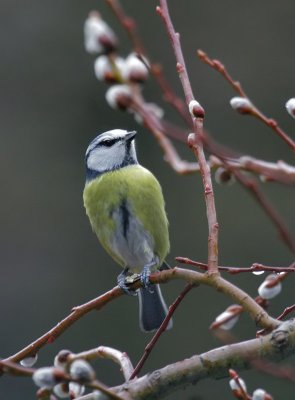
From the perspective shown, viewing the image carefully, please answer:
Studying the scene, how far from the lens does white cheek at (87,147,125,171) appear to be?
10.6 feet

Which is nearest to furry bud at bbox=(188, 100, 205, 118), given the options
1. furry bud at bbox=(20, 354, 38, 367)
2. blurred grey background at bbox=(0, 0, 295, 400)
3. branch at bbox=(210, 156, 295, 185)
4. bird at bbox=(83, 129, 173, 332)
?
branch at bbox=(210, 156, 295, 185)

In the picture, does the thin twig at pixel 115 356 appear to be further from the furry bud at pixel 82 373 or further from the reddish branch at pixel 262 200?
the reddish branch at pixel 262 200

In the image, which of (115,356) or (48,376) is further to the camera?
(115,356)

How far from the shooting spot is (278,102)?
25.4 ft

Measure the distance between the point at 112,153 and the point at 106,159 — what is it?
0.03 m

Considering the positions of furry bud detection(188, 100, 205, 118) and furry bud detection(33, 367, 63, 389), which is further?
furry bud detection(188, 100, 205, 118)

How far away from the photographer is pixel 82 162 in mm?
7520

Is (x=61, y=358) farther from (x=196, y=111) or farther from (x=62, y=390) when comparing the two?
(x=196, y=111)

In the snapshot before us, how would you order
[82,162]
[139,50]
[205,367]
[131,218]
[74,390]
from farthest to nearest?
[82,162] < [131,218] < [74,390] < [205,367] < [139,50]

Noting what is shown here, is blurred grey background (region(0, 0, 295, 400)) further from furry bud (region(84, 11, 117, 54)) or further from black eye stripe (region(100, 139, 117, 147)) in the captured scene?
furry bud (region(84, 11, 117, 54))

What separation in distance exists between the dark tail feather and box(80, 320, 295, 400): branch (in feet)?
4.96

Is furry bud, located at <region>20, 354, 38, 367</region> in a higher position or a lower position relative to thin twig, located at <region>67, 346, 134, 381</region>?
higher

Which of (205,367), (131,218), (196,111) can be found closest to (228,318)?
(205,367)

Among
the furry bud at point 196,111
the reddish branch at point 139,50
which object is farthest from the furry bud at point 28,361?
the reddish branch at point 139,50
